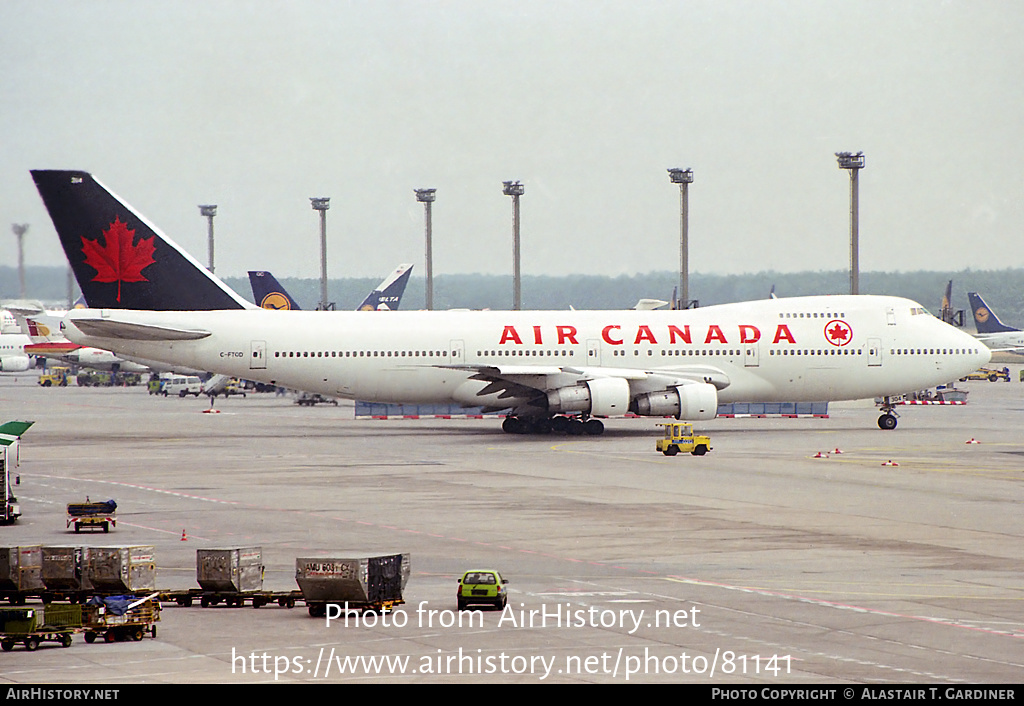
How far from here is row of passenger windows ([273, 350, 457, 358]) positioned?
2303 inches

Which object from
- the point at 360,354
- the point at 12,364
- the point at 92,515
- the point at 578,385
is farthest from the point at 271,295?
the point at 12,364

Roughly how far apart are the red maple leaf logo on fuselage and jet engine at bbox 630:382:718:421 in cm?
2264

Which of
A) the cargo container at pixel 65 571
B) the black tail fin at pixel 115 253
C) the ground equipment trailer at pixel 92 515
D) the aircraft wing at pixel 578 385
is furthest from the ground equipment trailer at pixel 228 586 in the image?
the black tail fin at pixel 115 253

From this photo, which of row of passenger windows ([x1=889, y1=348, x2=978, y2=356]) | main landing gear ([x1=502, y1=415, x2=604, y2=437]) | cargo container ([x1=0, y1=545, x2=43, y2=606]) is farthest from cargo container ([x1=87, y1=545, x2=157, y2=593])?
row of passenger windows ([x1=889, y1=348, x2=978, y2=356])

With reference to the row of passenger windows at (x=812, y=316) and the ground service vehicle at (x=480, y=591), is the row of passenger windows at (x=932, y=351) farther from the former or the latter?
the ground service vehicle at (x=480, y=591)

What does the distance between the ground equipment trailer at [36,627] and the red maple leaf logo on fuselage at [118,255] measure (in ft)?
134

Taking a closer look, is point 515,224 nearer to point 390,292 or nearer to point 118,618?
point 390,292

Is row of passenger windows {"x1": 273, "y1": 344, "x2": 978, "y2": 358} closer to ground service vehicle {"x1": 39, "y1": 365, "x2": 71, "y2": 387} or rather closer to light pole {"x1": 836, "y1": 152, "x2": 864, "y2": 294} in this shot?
light pole {"x1": 836, "y1": 152, "x2": 864, "y2": 294}

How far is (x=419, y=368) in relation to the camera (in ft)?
193

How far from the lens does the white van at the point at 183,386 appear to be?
→ 110062mm

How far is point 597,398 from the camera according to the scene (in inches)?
2194

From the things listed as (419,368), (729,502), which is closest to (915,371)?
(419,368)

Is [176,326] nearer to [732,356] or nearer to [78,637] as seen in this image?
[732,356]

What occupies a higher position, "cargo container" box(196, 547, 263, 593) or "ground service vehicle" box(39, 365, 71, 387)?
"ground service vehicle" box(39, 365, 71, 387)
